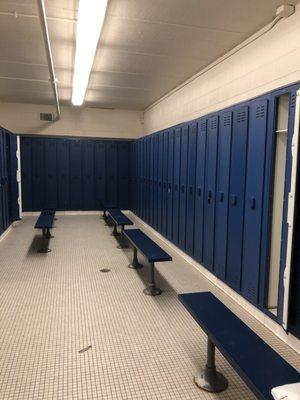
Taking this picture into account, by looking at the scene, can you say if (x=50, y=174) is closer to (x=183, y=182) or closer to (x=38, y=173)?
(x=38, y=173)

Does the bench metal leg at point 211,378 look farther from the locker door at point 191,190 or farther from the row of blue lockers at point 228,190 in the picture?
the locker door at point 191,190

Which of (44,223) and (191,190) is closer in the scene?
(191,190)

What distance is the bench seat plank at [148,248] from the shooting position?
339 centimetres

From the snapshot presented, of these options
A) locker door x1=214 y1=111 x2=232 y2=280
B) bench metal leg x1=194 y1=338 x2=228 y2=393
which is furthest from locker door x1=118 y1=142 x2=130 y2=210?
bench metal leg x1=194 y1=338 x2=228 y2=393

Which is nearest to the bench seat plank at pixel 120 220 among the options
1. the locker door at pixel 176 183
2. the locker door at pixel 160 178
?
the locker door at pixel 160 178

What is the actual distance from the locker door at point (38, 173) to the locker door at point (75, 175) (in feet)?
2.34

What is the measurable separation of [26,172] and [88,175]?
62.3 inches

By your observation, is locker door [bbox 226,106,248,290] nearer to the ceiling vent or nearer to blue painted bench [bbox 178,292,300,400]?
blue painted bench [bbox 178,292,300,400]

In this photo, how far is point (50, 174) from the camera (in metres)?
8.29

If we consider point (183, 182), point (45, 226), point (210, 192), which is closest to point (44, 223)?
point (45, 226)

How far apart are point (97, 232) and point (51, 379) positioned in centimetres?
448

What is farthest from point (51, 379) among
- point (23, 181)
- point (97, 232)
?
point (23, 181)

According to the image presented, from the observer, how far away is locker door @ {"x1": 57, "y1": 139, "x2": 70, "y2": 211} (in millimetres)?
8305

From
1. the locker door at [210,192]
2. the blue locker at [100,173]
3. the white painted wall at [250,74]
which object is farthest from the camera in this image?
the blue locker at [100,173]
